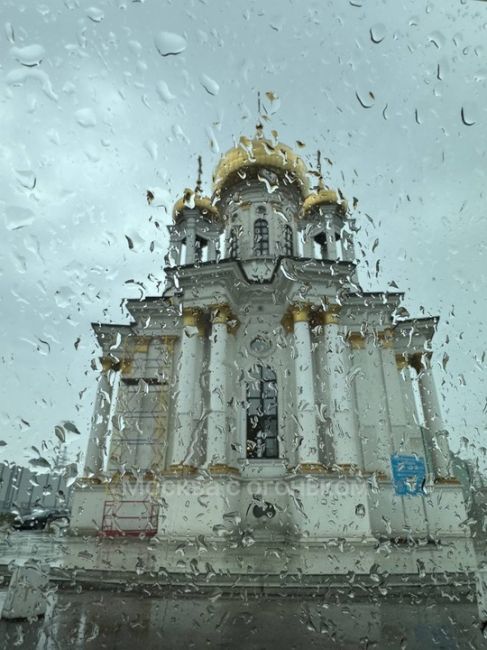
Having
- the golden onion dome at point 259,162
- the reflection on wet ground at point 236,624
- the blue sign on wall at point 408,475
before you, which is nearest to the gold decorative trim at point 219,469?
the blue sign on wall at point 408,475

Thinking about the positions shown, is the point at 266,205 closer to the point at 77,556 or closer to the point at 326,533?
the point at 326,533

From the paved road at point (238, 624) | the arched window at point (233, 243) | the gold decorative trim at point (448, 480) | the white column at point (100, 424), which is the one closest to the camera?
the paved road at point (238, 624)

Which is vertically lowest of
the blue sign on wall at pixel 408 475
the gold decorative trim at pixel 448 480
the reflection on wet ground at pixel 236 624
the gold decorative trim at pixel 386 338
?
the reflection on wet ground at pixel 236 624

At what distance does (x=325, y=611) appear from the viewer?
499 cm

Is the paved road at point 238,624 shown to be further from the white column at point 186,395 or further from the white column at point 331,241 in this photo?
the white column at point 331,241

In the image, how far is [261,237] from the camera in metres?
21.1

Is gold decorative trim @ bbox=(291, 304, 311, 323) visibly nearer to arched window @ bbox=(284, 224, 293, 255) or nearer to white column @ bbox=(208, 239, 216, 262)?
arched window @ bbox=(284, 224, 293, 255)

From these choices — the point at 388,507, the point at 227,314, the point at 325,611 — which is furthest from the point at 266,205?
the point at 325,611

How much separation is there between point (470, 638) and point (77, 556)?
27.8 feet

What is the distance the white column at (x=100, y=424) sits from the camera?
57.3 ft

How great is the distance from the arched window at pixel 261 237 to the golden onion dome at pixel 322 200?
221cm

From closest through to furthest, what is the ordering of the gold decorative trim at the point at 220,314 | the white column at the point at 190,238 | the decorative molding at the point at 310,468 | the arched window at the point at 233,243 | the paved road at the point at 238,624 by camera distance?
the paved road at the point at 238,624 < the decorative molding at the point at 310,468 < the gold decorative trim at the point at 220,314 < the white column at the point at 190,238 < the arched window at the point at 233,243

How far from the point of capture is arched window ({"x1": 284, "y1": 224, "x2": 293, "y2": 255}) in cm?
Answer: 2100

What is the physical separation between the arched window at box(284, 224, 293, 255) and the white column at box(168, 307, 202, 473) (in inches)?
278
